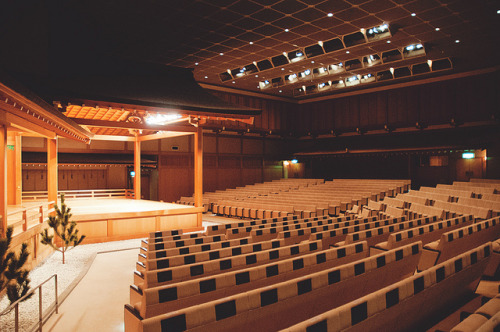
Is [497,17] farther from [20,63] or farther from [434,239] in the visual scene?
[20,63]

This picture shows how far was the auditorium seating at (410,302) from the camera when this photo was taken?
5.75ft

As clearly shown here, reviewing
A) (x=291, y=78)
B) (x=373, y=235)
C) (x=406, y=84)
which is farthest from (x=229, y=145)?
→ (x=373, y=235)

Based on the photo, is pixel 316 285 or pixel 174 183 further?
pixel 174 183

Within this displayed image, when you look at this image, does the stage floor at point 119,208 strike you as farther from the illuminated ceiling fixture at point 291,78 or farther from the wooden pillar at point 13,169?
the illuminated ceiling fixture at point 291,78

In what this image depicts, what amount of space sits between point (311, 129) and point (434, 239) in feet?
50.2

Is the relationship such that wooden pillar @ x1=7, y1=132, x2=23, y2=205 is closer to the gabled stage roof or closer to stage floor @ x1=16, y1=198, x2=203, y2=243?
the gabled stage roof

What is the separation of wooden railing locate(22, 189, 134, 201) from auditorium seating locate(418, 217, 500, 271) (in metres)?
13.7

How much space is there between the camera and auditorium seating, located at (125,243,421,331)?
1896 millimetres

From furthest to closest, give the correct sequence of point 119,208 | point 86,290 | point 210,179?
point 210,179, point 119,208, point 86,290

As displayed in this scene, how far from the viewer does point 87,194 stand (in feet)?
48.0

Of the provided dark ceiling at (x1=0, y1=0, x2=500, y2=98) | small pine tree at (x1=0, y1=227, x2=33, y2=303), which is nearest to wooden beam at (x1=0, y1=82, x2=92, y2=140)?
small pine tree at (x1=0, y1=227, x2=33, y2=303)

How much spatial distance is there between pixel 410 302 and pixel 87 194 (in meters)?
14.9

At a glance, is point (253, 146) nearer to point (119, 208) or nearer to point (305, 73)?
point (305, 73)

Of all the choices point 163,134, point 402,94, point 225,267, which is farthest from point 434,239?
point 402,94
